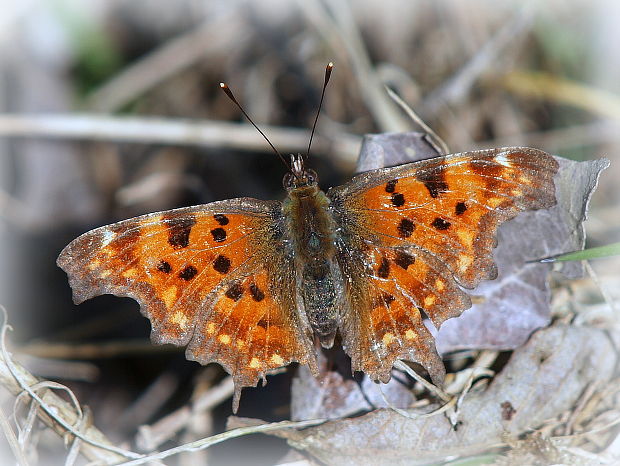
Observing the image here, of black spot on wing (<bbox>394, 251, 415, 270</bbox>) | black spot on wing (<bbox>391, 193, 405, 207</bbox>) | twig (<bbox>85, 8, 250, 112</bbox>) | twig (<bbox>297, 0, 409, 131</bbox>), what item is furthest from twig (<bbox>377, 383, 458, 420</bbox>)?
twig (<bbox>85, 8, 250, 112</bbox>)

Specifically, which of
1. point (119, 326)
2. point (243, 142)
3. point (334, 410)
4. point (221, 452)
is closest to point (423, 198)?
point (334, 410)

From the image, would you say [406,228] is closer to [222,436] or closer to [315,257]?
[315,257]

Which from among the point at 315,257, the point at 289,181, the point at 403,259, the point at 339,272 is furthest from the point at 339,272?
the point at 289,181

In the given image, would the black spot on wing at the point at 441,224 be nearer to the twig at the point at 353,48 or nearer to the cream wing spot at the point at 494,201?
the cream wing spot at the point at 494,201

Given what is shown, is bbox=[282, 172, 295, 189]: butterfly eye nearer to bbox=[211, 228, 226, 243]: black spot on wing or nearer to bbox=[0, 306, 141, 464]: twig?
bbox=[211, 228, 226, 243]: black spot on wing

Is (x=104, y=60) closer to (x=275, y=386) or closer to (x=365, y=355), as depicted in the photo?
(x=275, y=386)

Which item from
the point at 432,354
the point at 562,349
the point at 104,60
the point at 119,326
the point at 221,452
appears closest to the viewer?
the point at 432,354
